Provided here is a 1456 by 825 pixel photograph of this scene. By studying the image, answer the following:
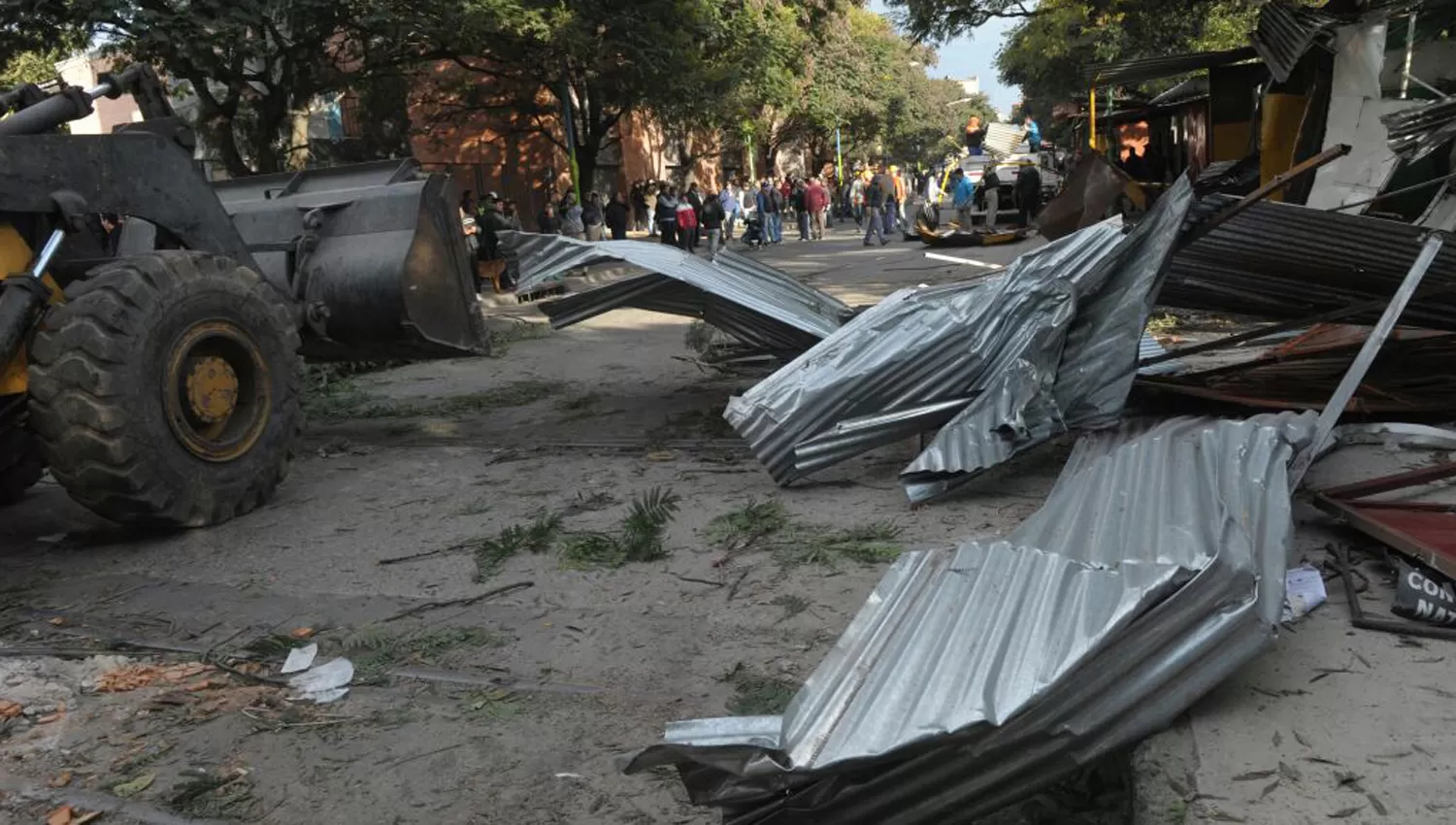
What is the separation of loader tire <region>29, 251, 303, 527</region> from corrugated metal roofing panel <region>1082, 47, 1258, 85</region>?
11.9m

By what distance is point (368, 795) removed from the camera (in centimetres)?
320

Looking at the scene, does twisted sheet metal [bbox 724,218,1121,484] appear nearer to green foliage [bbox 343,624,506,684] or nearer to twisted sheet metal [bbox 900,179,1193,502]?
twisted sheet metal [bbox 900,179,1193,502]

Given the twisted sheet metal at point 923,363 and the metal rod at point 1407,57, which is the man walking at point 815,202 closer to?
the metal rod at point 1407,57

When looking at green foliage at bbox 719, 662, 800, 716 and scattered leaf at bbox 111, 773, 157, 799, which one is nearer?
scattered leaf at bbox 111, 773, 157, 799

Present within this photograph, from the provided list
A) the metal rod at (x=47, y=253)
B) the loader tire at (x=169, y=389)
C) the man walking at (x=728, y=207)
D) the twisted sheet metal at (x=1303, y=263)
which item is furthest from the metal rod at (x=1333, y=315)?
the man walking at (x=728, y=207)

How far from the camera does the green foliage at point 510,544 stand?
5.17 meters

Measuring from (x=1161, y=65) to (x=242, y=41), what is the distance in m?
12.0

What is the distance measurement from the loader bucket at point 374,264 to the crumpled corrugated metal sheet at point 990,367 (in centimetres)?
260

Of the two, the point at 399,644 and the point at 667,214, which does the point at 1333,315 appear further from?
the point at 667,214

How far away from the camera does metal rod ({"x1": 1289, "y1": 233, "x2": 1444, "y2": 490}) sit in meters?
4.28

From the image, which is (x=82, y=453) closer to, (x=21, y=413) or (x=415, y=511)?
(x=21, y=413)

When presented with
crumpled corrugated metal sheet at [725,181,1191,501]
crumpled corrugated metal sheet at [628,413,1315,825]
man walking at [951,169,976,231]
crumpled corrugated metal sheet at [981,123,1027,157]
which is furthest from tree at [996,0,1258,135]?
crumpled corrugated metal sheet at [628,413,1315,825]

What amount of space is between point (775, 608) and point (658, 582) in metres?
0.67

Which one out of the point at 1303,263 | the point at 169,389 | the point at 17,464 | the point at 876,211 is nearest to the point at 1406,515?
the point at 1303,263
